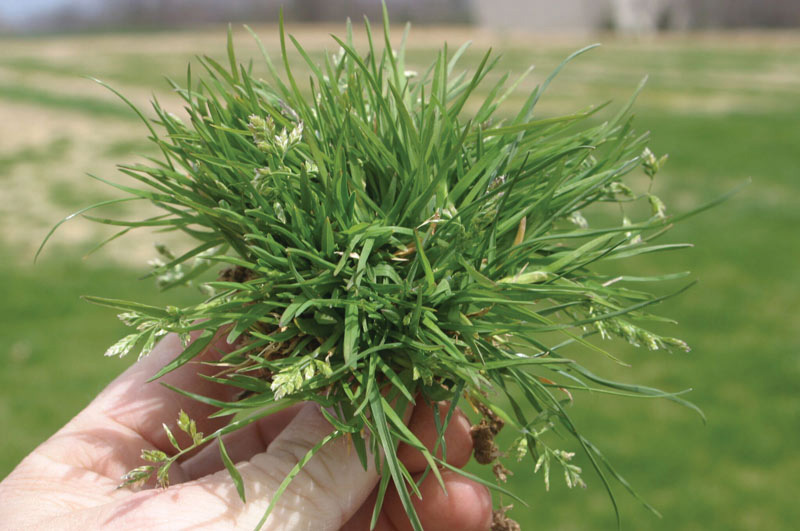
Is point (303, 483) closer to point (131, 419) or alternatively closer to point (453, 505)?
point (453, 505)

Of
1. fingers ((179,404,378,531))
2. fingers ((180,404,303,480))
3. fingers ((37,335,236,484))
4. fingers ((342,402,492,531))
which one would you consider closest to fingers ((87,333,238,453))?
fingers ((37,335,236,484))

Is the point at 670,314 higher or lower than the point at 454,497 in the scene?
lower

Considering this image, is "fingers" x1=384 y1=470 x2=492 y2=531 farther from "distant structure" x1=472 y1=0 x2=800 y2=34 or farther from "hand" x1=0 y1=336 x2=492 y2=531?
"distant structure" x1=472 y1=0 x2=800 y2=34

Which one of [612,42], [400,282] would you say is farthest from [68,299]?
[612,42]

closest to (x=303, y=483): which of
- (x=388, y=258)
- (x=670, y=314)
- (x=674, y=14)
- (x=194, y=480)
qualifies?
(x=194, y=480)

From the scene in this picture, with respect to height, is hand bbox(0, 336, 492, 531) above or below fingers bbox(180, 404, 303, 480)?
above

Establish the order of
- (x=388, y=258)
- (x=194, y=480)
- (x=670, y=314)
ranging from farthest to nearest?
1. (x=670, y=314)
2. (x=194, y=480)
3. (x=388, y=258)
